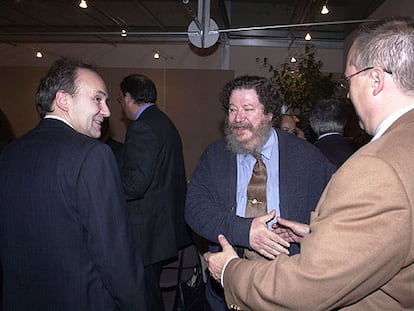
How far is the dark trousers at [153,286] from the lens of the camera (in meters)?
2.56

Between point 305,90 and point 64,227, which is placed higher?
point 305,90

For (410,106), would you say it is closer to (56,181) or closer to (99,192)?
(99,192)

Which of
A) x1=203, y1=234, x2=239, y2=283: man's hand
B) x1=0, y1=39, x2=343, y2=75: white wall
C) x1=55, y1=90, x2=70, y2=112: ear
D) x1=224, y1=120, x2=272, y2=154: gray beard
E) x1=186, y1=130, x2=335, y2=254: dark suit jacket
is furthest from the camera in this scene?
x1=0, y1=39, x2=343, y2=75: white wall

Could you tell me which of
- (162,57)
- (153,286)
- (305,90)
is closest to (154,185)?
(153,286)

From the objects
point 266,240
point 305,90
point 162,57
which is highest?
point 162,57

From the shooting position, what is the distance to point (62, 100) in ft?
4.87

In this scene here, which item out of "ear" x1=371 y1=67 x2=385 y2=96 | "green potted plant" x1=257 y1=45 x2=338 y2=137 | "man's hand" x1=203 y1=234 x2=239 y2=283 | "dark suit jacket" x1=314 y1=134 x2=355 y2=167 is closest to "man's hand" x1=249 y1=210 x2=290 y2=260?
"man's hand" x1=203 y1=234 x2=239 y2=283

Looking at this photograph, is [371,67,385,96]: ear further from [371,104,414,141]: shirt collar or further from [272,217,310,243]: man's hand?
[272,217,310,243]: man's hand

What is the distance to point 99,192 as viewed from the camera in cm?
131

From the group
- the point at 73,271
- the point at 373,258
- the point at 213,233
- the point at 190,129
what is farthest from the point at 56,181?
the point at 190,129

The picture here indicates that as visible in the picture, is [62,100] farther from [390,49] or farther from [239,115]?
[390,49]

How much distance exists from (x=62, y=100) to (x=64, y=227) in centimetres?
50

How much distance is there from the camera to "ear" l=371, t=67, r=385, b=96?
0.96m

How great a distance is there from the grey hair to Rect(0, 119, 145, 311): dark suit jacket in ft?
2.89
